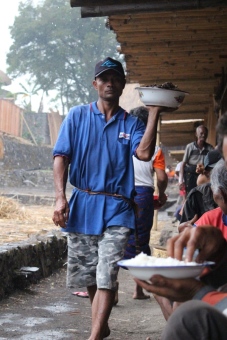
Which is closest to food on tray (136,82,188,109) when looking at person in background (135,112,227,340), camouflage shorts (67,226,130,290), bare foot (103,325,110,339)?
camouflage shorts (67,226,130,290)

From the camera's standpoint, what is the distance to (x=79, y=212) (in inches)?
223

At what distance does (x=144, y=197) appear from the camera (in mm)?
7645

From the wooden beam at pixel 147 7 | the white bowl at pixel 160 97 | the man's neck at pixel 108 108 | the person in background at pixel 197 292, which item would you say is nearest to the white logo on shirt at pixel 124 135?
the man's neck at pixel 108 108

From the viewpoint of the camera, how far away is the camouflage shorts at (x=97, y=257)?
545 cm

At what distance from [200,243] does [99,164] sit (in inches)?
101

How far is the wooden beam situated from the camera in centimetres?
629

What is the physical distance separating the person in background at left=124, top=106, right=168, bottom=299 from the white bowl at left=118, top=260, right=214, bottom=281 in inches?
172

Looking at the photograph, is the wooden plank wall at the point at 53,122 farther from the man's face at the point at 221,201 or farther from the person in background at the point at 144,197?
the man's face at the point at 221,201

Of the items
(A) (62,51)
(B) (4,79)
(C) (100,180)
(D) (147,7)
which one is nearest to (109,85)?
(C) (100,180)

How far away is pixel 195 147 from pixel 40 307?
16.7 feet

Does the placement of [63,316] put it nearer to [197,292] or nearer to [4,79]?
[197,292]

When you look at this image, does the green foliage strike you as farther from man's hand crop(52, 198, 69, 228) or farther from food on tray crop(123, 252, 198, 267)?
food on tray crop(123, 252, 198, 267)

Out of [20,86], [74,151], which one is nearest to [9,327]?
[74,151]

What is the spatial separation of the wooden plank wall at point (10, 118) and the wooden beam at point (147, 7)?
124ft
